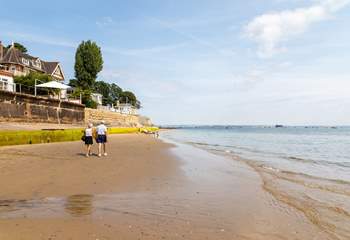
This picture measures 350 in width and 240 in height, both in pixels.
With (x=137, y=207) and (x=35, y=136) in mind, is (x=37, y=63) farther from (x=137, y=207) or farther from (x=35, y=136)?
(x=137, y=207)

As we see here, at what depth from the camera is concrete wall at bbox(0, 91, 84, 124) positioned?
29.4m

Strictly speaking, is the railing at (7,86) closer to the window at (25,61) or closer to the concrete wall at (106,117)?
the concrete wall at (106,117)

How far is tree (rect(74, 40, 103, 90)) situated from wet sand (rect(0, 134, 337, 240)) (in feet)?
191

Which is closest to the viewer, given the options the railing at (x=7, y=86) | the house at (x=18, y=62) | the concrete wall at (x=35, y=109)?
the concrete wall at (x=35, y=109)

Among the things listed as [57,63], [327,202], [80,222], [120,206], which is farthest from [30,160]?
[57,63]

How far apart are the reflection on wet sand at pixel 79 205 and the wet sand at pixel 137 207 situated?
0.02 meters

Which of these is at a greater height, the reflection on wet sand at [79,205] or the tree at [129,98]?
the tree at [129,98]

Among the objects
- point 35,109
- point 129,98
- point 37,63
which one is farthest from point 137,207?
point 129,98

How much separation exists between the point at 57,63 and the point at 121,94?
53756 millimetres

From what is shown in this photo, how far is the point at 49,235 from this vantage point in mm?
5000

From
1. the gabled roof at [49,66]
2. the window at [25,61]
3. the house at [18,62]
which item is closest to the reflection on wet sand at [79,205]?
the house at [18,62]

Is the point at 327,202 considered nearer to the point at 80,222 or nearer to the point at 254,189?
the point at 254,189

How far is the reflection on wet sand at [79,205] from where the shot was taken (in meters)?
6.35

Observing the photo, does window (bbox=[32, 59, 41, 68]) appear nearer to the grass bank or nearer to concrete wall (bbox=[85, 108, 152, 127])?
concrete wall (bbox=[85, 108, 152, 127])
